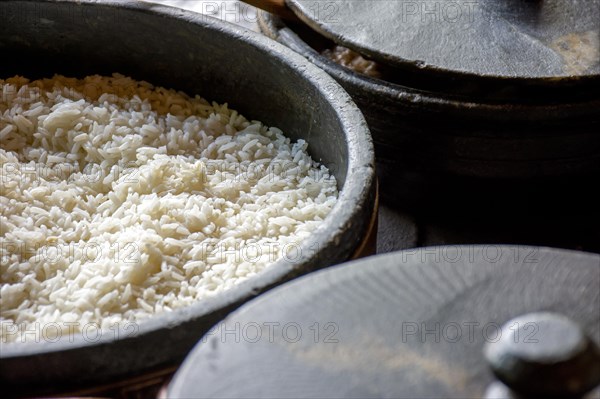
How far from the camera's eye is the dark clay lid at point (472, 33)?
7.80 feet

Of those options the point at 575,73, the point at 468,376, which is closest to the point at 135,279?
the point at 468,376

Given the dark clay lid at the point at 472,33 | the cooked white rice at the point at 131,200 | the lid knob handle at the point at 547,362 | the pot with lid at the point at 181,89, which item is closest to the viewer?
the lid knob handle at the point at 547,362

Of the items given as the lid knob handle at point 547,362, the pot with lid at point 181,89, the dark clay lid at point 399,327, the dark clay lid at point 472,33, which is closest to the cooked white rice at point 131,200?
the pot with lid at point 181,89

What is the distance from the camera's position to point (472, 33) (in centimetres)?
253

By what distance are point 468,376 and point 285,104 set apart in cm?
135

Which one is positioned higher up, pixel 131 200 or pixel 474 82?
pixel 474 82

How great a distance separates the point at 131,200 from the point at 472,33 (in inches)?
49.2

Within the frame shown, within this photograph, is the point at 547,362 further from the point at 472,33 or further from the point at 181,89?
the point at 181,89

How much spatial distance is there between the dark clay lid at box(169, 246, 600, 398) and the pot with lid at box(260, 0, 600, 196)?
3.81ft

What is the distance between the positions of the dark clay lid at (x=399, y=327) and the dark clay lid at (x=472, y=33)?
119 cm

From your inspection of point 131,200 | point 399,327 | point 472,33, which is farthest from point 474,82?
point 399,327

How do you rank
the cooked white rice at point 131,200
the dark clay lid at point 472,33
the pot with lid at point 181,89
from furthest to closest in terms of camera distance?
the dark clay lid at point 472,33 < the cooked white rice at point 131,200 < the pot with lid at point 181,89

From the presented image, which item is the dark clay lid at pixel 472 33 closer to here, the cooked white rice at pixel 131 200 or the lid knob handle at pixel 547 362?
the cooked white rice at pixel 131 200

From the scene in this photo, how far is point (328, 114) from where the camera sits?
6.77ft
